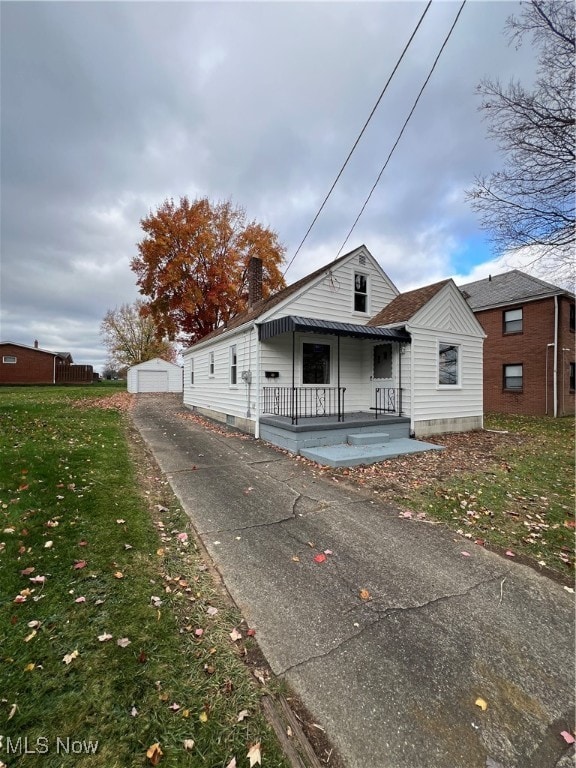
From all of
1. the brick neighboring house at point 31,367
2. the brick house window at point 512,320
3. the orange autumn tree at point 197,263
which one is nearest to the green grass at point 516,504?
the brick house window at point 512,320

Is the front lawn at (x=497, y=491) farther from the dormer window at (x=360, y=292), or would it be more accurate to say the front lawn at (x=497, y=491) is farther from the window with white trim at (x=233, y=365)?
the window with white trim at (x=233, y=365)

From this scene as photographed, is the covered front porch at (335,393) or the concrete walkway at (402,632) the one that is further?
the covered front porch at (335,393)

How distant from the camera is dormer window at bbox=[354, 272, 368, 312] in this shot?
11242 millimetres

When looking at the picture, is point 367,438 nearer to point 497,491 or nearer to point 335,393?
point 335,393

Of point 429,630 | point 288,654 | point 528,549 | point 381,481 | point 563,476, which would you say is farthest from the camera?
point 563,476

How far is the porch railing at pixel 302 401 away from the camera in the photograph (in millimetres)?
9648

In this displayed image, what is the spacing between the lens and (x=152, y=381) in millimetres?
31094

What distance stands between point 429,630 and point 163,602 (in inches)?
81.0

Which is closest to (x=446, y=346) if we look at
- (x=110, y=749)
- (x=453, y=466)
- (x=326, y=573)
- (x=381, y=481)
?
(x=453, y=466)

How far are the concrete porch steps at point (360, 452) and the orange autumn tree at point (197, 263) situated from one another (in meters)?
17.7

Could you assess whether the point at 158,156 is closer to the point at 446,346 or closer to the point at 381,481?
the point at 446,346

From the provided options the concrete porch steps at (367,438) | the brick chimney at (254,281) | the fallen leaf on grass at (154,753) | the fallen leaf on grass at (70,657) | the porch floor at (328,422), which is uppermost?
the brick chimney at (254,281)

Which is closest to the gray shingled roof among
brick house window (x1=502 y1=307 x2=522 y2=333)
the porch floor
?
brick house window (x1=502 y1=307 x2=522 y2=333)

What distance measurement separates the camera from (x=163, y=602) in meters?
2.59
